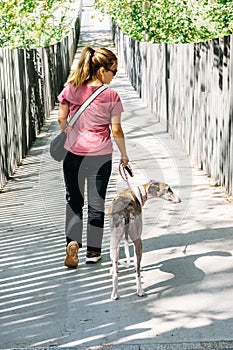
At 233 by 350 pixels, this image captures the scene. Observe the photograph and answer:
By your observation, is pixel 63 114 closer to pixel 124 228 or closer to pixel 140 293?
pixel 124 228

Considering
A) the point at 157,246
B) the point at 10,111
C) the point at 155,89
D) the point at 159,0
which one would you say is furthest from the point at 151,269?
the point at 159,0

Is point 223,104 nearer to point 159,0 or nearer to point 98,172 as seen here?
point 98,172

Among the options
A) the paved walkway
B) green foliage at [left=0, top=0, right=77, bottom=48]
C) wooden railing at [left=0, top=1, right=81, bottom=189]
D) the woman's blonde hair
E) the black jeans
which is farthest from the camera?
green foliage at [left=0, top=0, right=77, bottom=48]

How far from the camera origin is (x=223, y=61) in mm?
7688

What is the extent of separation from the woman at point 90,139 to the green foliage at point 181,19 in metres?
13.1

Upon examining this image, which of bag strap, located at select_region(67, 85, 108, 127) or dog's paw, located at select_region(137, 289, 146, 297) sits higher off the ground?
bag strap, located at select_region(67, 85, 108, 127)

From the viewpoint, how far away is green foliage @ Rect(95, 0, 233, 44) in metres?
17.8

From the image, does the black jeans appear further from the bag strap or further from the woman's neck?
the woman's neck

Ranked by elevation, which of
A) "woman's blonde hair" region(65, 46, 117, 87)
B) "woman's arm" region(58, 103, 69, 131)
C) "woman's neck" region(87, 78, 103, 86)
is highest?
"woman's blonde hair" region(65, 46, 117, 87)

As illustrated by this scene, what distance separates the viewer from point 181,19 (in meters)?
20.2

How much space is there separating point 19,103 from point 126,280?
19.9 feet

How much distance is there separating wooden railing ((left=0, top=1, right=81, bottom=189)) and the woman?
11.2ft

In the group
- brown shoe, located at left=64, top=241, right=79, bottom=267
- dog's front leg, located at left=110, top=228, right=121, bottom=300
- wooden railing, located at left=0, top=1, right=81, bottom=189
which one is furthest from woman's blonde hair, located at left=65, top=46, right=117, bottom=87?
wooden railing, located at left=0, top=1, right=81, bottom=189

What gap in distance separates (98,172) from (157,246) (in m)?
1.08
